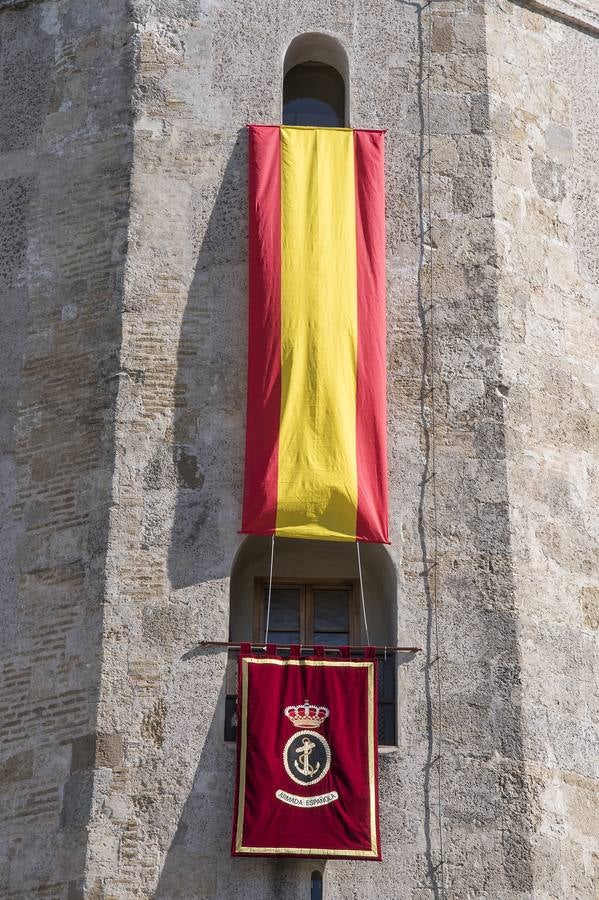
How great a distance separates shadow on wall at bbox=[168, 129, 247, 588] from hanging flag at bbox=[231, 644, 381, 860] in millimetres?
1118

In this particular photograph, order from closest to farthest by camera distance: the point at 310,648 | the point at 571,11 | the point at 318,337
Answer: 1. the point at 310,648
2. the point at 318,337
3. the point at 571,11

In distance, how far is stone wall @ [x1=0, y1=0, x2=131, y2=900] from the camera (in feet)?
52.6

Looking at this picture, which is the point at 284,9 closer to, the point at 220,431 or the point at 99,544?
the point at 220,431

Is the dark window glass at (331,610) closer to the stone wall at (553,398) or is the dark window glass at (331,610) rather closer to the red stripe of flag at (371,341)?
the red stripe of flag at (371,341)

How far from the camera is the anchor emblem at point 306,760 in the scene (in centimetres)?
1573

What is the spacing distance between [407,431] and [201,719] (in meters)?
3.15

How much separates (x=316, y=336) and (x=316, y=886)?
4.75 metres

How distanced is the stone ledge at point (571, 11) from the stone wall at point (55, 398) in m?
4.13

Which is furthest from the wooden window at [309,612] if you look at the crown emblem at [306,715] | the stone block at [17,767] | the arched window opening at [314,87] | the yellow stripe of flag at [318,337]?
the arched window opening at [314,87]

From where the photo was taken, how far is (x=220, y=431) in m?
17.3

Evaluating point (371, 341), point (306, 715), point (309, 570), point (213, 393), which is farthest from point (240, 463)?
point (306, 715)

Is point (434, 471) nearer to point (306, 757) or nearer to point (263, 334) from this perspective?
point (263, 334)

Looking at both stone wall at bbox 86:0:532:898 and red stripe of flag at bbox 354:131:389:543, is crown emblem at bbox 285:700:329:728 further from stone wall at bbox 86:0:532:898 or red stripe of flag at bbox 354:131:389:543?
red stripe of flag at bbox 354:131:389:543

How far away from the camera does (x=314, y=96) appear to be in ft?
64.8
